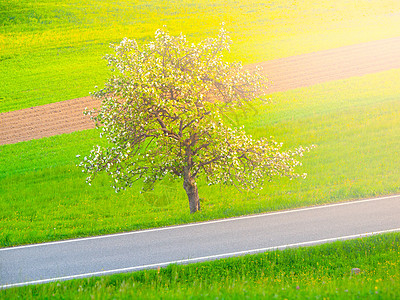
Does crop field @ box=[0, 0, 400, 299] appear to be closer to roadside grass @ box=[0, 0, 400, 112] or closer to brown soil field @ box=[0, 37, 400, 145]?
roadside grass @ box=[0, 0, 400, 112]

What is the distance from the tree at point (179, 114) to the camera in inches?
521

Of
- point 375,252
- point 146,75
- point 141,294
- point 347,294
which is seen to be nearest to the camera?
point 347,294

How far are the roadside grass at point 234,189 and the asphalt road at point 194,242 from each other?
84 cm

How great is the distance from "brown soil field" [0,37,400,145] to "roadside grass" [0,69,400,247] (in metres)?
2.45

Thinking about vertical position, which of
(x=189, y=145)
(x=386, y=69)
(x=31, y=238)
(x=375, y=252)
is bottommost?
(x=375, y=252)

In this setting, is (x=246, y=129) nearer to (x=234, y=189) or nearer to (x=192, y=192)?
(x=234, y=189)

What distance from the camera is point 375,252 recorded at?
1058cm

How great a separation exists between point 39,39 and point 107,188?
35437 millimetres

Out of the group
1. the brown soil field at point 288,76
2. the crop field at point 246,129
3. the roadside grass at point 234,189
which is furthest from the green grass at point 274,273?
the brown soil field at point 288,76

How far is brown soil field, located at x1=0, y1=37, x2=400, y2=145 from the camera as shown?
30.1m

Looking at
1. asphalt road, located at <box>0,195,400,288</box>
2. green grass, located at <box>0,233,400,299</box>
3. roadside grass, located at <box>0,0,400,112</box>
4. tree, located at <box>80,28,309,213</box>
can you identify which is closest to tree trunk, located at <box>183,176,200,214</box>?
tree, located at <box>80,28,309,213</box>

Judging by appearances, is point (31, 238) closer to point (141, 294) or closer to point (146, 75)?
point (146, 75)

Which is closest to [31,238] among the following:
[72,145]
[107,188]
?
[107,188]

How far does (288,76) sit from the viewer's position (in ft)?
117
